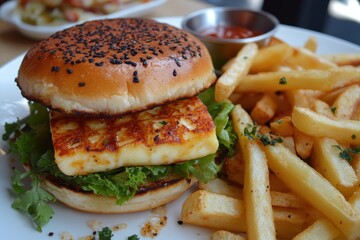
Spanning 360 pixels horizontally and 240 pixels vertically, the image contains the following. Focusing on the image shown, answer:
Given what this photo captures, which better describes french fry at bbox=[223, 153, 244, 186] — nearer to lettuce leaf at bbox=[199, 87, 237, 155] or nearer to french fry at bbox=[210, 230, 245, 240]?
lettuce leaf at bbox=[199, 87, 237, 155]

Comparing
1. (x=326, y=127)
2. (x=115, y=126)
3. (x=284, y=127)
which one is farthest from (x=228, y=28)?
(x=115, y=126)

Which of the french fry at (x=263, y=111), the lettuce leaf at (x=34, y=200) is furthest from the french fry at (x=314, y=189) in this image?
the lettuce leaf at (x=34, y=200)

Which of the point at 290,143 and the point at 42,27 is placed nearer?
the point at 290,143

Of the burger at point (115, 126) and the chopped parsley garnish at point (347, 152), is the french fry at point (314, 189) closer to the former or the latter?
the chopped parsley garnish at point (347, 152)

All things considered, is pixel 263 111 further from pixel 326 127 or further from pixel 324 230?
pixel 324 230

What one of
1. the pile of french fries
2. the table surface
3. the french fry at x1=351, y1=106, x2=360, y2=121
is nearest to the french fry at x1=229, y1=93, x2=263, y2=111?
the pile of french fries

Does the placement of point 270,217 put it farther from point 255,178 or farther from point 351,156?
point 351,156
